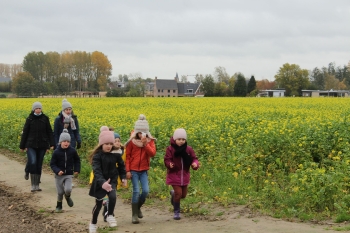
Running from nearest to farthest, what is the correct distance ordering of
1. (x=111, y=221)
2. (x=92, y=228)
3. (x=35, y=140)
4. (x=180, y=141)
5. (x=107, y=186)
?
(x=107, y=186) < (x=92, y=228) < (x=111, y=221) < (x=180, y=141) < (x=35, y=140)

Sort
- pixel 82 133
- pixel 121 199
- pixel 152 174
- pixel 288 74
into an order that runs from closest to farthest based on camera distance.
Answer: pixel 121 199
pixel 152 174
pixel 82 133
pixel 288 74

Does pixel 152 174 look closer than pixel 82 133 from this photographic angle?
Yes

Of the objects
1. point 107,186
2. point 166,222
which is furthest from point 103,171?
point 166,222

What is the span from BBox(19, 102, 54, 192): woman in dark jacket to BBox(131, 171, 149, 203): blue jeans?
3.57 meters

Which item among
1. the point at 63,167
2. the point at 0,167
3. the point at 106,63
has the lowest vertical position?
the point at 0,167

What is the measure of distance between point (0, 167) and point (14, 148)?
13.5 ft

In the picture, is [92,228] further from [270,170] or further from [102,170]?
[270,170]

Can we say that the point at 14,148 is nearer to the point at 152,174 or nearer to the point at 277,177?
the point at 152,174

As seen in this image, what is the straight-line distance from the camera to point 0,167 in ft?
46.7

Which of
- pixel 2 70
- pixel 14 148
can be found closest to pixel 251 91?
pixel 14 148

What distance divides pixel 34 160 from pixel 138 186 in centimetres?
376

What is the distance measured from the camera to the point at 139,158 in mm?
7891

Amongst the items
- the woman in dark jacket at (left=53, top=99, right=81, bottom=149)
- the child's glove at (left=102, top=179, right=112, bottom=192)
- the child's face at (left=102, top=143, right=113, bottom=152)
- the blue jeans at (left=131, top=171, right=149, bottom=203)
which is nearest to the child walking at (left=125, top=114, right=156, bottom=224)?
the blue jeans at (left=131, top=171, right=149, bottom=203)

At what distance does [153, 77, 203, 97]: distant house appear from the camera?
130250 mm
